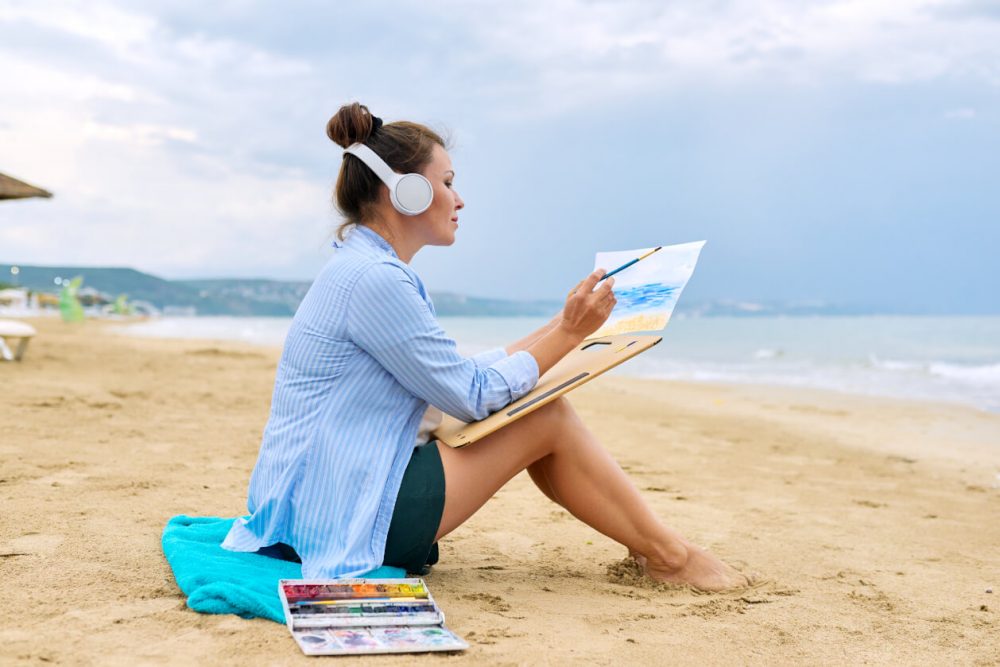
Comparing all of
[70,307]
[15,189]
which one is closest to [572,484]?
[15,189]

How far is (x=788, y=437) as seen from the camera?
22.5ft

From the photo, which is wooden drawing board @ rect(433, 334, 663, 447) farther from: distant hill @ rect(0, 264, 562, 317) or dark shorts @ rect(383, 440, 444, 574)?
distant hill @ rect(0, 264, 562, 317)

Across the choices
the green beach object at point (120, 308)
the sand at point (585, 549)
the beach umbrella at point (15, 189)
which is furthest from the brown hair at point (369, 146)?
the green beach object at point (120, 308)

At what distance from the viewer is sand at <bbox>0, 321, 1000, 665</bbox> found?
2.06 m

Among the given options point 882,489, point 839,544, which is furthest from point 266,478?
point 882,489

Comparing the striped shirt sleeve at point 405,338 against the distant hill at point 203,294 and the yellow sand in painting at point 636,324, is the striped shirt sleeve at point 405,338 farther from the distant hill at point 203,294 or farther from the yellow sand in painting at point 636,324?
the distant hill at point 203,294

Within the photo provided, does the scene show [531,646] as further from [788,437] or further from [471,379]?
[788,437]

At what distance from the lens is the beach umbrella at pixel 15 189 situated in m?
8.96

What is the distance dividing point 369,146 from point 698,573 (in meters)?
1.62

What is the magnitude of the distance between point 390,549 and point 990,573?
7.12ft

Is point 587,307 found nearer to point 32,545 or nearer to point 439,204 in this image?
point 439,204

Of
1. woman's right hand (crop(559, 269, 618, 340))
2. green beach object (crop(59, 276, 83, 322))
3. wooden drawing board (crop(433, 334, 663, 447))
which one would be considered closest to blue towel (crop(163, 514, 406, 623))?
wooden drawing board (crop(433, 334, 663, 447))

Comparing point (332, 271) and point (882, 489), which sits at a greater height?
point (332, 271)

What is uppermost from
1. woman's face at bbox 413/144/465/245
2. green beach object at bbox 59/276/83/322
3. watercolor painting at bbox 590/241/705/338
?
woman's face at bbox 413/144/465/245
